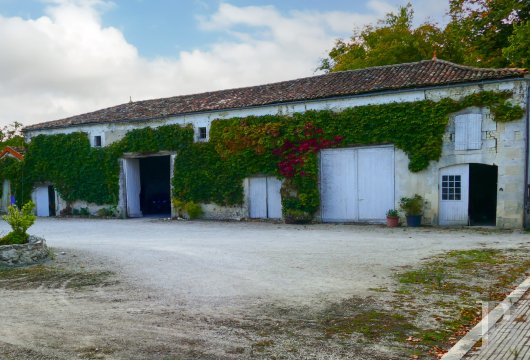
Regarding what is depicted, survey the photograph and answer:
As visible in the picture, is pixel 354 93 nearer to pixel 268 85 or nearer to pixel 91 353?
pixel 268 85

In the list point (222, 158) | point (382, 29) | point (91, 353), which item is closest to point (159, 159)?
point (222, 158)

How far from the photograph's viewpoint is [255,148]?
63.9 feet

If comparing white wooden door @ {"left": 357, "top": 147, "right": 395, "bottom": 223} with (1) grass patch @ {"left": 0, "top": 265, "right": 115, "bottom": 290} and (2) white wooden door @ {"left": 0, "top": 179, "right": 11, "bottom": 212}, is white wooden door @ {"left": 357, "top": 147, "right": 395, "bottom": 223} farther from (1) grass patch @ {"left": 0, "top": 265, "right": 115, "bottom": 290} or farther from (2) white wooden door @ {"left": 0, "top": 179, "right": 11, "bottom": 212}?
(2) white wooden door @ {"left": 0, "top": 179, "right": 11, "bottom": 212}

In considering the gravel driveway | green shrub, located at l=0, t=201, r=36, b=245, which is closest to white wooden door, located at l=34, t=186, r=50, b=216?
the gravel driveway

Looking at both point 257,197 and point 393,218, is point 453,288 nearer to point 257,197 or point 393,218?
point 393,218

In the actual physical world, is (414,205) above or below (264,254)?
above

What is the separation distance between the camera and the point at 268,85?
72.9ft

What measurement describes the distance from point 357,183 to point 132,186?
1288 centimetres

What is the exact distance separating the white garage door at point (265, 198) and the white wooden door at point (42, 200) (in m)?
14.2

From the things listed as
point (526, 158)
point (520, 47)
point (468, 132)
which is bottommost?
point (526, 158)

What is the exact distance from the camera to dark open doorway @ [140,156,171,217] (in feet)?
85.5

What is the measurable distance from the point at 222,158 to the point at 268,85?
4.79 m

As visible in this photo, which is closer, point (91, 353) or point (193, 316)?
point (91, 353)

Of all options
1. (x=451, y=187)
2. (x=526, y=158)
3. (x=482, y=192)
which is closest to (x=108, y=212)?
(x=451, y=187)
